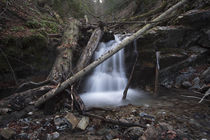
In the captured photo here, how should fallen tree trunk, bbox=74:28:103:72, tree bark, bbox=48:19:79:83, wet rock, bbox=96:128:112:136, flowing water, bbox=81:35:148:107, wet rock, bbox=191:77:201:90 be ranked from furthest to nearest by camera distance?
flowing water, bbox=81:35:148:107, wet rock, bbox=191:77:201:90, fallen tree trunk, bbox=74:28:103:72, tree bark, bbox=48:19:79:83, wet rock, bbox=96:128:112:136

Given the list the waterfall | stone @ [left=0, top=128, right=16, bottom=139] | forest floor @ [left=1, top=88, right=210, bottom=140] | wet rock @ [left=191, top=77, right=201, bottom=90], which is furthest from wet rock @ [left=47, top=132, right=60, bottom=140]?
wet rock @ [left=191, top=77, right=201, bottom=90]

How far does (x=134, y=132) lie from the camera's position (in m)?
2.68

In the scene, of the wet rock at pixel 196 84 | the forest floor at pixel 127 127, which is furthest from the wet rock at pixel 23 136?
the wet rock at pixel 196 84

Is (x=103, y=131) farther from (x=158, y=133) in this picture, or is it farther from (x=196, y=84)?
(x=196, y=84)

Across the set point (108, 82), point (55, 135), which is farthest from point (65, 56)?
point (55, 135)

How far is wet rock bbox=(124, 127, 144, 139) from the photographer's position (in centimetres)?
262

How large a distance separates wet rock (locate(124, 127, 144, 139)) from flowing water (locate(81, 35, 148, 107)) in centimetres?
235

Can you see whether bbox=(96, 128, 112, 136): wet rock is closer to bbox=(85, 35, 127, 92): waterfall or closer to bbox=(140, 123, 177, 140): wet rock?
bbox=(140, 123, 177, 140): wet rock

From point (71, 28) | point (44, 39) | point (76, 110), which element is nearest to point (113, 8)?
point (71, 28)

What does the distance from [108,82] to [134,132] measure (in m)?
4.22

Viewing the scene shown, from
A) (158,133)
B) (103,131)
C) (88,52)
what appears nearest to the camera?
(158,133)

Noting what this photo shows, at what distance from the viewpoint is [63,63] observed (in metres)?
4.77

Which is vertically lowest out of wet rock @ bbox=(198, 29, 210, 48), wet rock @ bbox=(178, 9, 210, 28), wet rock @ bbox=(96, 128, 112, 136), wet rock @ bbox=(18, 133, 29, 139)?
wet rock @ bbox=(96, 128, 112, 136)

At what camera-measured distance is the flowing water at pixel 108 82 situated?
222 inches
